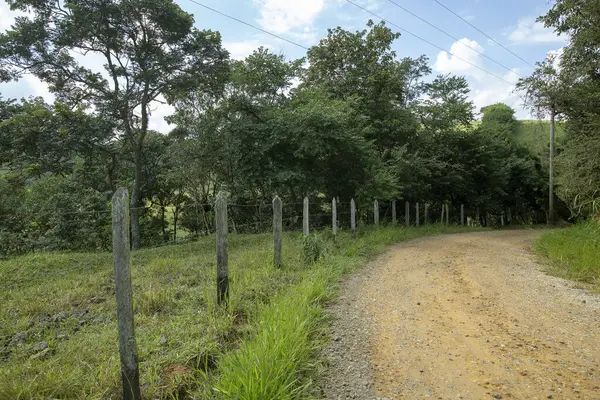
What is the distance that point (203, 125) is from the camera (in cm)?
1373

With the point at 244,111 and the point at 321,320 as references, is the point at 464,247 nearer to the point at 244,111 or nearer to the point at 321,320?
the point at 321,320

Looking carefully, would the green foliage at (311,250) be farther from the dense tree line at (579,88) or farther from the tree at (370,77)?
the tree at (370,77)

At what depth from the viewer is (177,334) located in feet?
11.7

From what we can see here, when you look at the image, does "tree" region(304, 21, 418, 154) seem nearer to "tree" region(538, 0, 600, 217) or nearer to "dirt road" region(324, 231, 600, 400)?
"tree" region(538, 0, 600, 217)

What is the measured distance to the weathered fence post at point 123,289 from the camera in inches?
104

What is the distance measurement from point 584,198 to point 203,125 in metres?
12.5

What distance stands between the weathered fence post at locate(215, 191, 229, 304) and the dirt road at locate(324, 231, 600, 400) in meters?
1.38

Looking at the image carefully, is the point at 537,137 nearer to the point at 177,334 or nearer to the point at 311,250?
the point at 311,250

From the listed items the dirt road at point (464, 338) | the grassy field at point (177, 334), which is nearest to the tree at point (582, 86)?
the dirt road at point (464, 338)

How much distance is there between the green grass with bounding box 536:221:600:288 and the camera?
598cm

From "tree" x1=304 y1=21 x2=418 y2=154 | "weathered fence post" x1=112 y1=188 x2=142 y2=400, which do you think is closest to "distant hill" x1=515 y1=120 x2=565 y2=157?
"tree" x1=304 y1=21 x2=418 y2=154

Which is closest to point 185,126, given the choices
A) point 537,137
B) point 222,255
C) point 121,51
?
point 121,51

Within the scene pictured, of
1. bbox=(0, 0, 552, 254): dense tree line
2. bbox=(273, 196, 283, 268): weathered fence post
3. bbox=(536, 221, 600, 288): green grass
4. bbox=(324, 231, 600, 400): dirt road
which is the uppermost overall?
bbox=(0, 0, 552, 254): dense tree line

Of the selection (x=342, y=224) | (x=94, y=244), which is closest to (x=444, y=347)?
(x=342, y=224)
